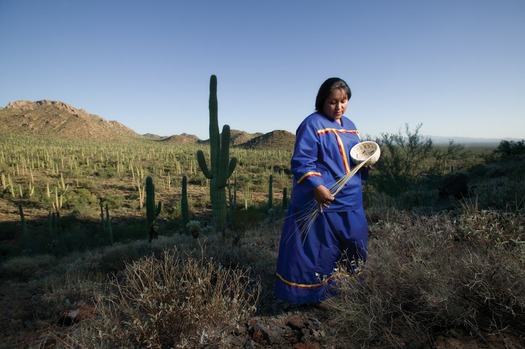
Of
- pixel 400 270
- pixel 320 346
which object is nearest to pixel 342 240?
pixel 400 270

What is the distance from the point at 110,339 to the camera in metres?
2.06

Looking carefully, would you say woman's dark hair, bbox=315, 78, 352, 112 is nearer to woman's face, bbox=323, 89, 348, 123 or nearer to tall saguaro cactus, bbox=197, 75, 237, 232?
woman's face, bbox=323, 89, 348, 123

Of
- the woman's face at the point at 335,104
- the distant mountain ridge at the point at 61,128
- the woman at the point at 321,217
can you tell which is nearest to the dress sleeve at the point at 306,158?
the woman at the point at 321,217

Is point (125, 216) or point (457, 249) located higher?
point (457, 249)

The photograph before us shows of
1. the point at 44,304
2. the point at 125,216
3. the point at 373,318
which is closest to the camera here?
the point at 373,318

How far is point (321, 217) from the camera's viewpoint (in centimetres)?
239


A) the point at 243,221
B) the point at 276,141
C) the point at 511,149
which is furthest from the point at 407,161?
the point at 276,141

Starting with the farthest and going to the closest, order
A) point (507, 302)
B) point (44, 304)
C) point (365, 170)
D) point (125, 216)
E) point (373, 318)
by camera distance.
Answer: point (125, 216) < point (44, 304) < point (365, 170) < point (373, 318) < point (507, 302)

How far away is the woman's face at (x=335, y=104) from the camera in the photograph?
2.46 m

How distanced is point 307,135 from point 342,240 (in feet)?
2.98

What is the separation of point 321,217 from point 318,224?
6cm

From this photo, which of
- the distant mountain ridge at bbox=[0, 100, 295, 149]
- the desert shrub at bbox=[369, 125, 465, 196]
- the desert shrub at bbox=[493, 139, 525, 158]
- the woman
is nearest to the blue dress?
the woman

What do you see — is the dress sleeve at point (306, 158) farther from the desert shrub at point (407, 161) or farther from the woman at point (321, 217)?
the desert shrub at point (407, 161)

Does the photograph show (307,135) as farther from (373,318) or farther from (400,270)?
(373,318)
